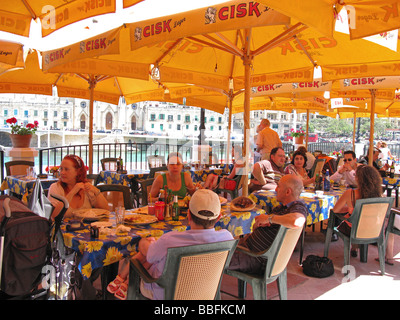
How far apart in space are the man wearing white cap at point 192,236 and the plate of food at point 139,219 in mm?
602

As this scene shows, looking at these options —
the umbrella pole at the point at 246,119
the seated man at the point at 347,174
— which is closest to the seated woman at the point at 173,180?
the umbrella pole at the point at 246,119

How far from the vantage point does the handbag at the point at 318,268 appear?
3.95 m

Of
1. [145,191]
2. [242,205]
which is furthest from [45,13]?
[242,205]

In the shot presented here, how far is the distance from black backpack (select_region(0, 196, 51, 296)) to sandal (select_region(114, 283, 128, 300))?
0.55 m

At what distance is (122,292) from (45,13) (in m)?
3.25

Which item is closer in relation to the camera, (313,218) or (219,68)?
(313,218)

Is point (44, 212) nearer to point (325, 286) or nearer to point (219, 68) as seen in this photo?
point (325, 286)

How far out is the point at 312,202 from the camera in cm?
440

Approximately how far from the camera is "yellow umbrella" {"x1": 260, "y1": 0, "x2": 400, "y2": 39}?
2424 millimetres

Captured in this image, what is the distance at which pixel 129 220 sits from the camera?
118 inches

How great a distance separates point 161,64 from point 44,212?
360 cm
